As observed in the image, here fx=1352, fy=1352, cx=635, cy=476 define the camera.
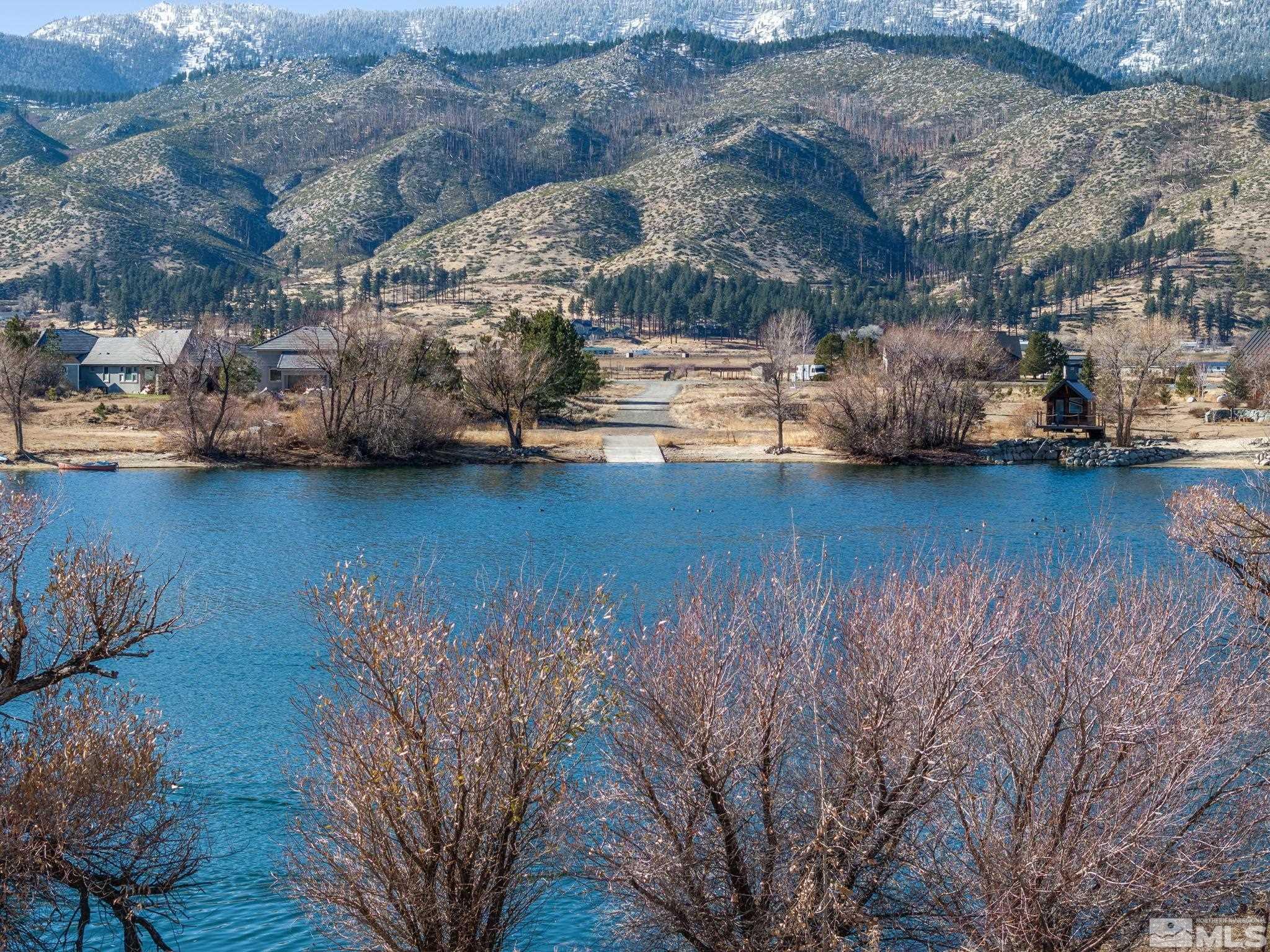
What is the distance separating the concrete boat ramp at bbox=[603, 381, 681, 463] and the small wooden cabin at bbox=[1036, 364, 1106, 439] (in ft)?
77.9

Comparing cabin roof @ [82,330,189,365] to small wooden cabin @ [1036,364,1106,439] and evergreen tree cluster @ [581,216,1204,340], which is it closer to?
small wooden cabin @ [1036,364,1106,439]

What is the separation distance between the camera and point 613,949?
65.5 ft

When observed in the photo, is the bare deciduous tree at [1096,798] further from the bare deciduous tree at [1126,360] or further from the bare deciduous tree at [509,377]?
the bare deciduous tree at [1126,360]

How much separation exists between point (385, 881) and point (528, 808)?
1965 millimetres

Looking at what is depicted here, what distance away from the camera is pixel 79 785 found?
1688 centimetres

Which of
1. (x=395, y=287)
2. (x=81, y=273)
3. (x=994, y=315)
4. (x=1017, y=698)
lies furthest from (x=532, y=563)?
(x=81, y=273)

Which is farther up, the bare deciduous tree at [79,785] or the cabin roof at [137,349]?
the cabin roof at [137,349]

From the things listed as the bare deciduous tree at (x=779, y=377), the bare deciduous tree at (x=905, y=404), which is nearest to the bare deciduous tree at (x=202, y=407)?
the bare deciduous tree at (x=779, y=377)

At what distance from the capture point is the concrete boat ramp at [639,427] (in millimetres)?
76938

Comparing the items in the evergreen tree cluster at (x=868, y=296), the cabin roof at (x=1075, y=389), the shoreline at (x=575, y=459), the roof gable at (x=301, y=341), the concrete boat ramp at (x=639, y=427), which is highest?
the evergreen tree cluster at (x=868, y=296)

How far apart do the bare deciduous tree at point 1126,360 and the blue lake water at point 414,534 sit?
797 centimetres

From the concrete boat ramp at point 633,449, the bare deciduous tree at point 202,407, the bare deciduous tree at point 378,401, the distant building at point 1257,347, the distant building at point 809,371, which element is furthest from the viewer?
the distant building at point 809,371

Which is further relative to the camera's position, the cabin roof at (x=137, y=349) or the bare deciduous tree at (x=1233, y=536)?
the cabin roof at (x=137, y=349)

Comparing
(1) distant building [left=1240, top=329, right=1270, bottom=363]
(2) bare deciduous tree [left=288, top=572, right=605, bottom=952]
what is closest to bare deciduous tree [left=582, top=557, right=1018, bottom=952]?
(2) bare deciduous tree [left=288, top=572, right=605, bottom=952]
